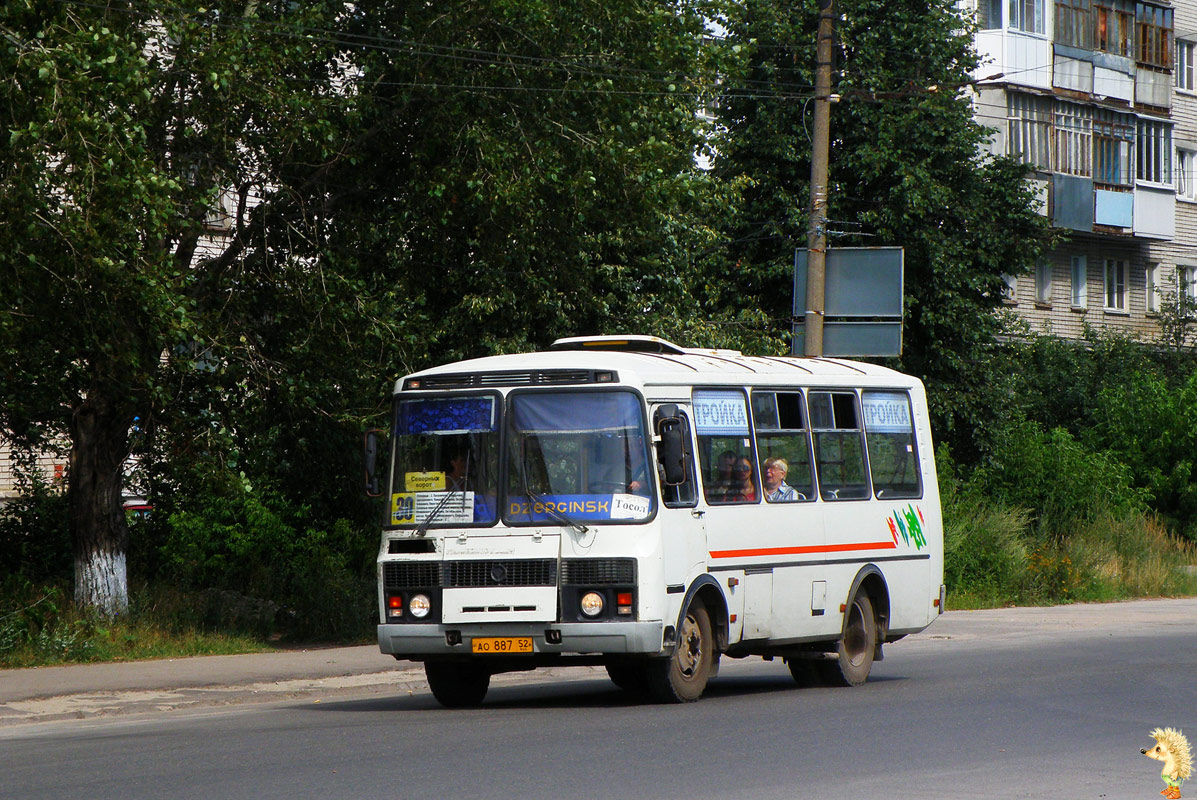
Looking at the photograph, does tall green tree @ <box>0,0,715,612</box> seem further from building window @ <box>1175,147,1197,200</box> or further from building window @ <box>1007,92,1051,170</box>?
building window @ <box>1175,147,1197,200</box>

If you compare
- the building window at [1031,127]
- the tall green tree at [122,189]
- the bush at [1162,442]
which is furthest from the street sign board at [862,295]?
the building window at [1031,127]

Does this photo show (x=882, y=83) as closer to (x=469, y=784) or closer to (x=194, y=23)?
(x=194, y=23)

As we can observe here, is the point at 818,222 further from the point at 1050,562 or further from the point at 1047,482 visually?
the point at 1047,482

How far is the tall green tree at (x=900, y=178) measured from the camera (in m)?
31.5

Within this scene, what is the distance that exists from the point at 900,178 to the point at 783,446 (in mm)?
17299

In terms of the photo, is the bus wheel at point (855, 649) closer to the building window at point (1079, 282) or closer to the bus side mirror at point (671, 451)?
the bus side mirror at point (671, 451)

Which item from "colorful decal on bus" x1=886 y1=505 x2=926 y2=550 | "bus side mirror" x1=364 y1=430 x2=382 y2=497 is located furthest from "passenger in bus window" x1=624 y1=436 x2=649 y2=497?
"colorful decal on bus" x1=886 y1=505 x2=926 y2=550

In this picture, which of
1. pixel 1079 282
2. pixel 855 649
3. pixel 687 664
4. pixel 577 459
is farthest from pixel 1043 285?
pixel 577 459

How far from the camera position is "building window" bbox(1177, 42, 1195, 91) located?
52312 millimetres

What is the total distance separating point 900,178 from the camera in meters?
31.4

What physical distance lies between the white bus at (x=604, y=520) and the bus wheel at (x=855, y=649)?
48 centimetres

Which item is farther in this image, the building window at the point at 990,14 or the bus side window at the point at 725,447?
the building window at the point at 990,14

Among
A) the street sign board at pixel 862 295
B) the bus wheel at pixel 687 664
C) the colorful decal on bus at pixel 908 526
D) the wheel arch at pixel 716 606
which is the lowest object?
the bus wheel at pixel 687 664

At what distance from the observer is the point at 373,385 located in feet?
61.9
